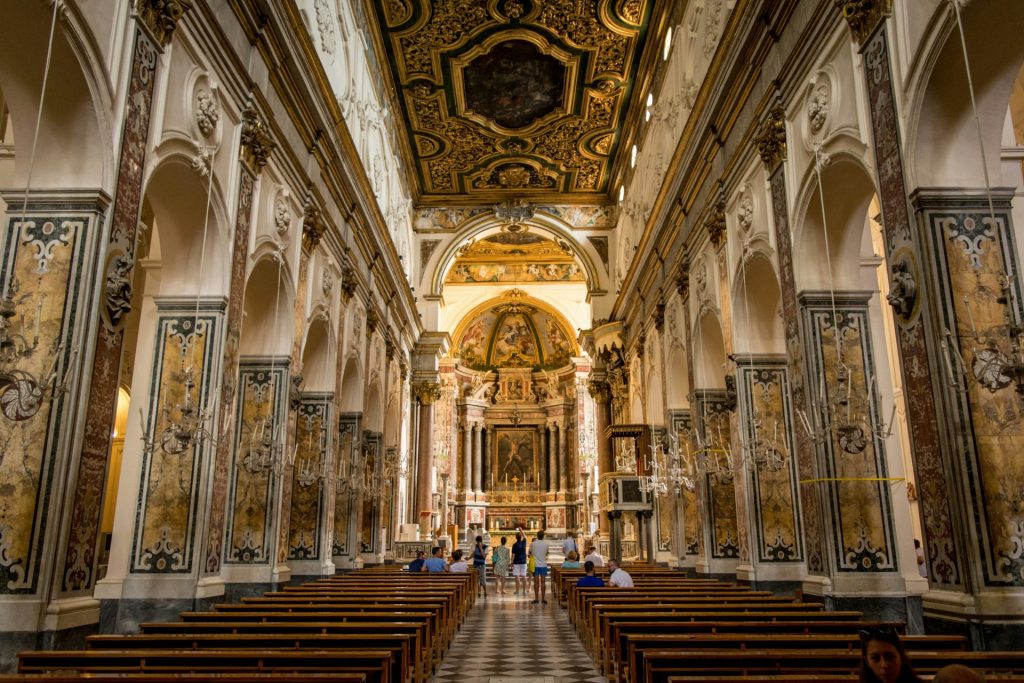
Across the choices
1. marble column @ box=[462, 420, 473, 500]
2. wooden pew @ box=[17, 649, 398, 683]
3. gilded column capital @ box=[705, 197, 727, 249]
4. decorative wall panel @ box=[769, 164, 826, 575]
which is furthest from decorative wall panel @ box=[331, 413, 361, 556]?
marble column @ box=[462, 420, 473, 500]

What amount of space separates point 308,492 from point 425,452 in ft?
39.7

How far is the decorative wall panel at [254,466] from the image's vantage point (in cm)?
1030

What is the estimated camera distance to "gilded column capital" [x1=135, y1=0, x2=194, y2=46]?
6574 mm

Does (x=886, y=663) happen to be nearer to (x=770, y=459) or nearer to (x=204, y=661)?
(x=204, y=661)

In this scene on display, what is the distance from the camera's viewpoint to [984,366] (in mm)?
5539

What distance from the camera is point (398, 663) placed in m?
5.42

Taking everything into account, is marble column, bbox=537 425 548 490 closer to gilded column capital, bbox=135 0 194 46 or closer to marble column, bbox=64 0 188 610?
gilded column capital, bbox=135 0 194 46

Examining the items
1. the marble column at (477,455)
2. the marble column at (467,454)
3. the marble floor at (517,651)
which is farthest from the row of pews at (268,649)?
the marble column at (477,455)

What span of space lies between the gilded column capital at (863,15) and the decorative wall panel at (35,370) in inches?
260

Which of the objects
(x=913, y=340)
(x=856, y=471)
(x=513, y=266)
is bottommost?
(x=856, y=471)

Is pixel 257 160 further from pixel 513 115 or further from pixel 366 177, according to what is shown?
pixel 513 115

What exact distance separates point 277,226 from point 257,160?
3.95 feet

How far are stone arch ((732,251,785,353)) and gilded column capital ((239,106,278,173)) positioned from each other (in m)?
6.45

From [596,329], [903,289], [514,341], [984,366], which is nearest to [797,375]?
[903,289]
